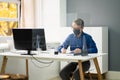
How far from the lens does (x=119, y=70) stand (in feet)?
20.9

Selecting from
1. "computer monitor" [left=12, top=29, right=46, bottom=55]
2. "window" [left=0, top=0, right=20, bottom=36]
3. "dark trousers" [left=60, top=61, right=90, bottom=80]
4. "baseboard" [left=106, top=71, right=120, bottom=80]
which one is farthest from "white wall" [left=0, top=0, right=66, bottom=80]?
"computer monitor" [left=12, top=29, right=46, bottom=55]

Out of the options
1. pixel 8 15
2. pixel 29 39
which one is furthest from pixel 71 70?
pixel 8 15

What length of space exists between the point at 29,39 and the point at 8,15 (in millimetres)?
1951

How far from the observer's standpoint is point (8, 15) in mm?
6266

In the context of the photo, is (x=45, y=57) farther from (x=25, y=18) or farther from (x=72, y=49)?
(x=25, y=18)

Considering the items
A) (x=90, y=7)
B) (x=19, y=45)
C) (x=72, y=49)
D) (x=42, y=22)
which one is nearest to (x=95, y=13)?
(x=90, y=7)

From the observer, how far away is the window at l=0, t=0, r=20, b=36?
240 inches

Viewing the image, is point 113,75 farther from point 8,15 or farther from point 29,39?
point 8,15

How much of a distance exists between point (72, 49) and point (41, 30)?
0.65 meters

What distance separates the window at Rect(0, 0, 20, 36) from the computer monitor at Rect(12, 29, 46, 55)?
62.5 inches

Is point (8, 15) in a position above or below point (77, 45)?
above

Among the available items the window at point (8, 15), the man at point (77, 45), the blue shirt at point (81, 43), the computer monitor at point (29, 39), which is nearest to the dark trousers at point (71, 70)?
the man at point (77, 45)

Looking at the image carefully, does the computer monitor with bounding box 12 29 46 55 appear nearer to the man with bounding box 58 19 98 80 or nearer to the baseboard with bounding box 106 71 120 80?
the man with bounding box 58 19 98 80

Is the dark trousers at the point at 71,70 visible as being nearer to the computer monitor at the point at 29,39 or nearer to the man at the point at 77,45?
the man at the point at 77,45
